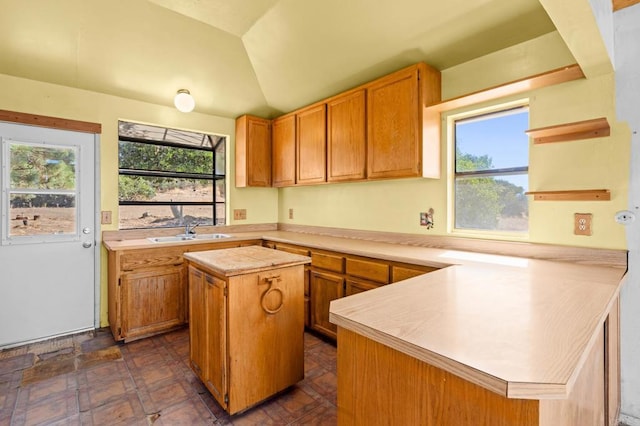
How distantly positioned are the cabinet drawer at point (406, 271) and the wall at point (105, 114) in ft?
7.99

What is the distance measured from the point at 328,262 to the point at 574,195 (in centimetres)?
183

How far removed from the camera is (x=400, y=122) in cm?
255

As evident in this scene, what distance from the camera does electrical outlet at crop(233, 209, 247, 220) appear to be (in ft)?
13.1

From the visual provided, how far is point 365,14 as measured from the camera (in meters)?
2.37

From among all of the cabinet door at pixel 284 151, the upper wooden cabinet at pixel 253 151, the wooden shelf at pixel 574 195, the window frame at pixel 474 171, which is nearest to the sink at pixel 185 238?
the upper wooden cabinet at pixel 253 151

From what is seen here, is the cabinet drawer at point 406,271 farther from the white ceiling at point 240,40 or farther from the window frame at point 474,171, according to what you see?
the white ceiling at point 240,40

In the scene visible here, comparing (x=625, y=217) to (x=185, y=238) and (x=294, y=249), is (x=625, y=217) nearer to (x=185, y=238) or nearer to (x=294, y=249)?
(x=294, y=249)

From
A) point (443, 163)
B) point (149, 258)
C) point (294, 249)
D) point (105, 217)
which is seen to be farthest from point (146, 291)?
point (443, 163)

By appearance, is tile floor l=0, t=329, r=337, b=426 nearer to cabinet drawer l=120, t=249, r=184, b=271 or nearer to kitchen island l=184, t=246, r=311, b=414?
kitchen island l=184, t=246, r=311, b=414

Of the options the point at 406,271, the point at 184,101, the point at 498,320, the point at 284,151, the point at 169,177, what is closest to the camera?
the point at 498,320

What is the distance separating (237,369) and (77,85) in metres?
3.05

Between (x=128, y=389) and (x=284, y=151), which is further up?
(x=284, y=151)

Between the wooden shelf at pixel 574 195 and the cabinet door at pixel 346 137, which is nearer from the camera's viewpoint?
the wooden shelf at pixel 574 195

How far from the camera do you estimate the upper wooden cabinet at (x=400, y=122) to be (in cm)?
245
